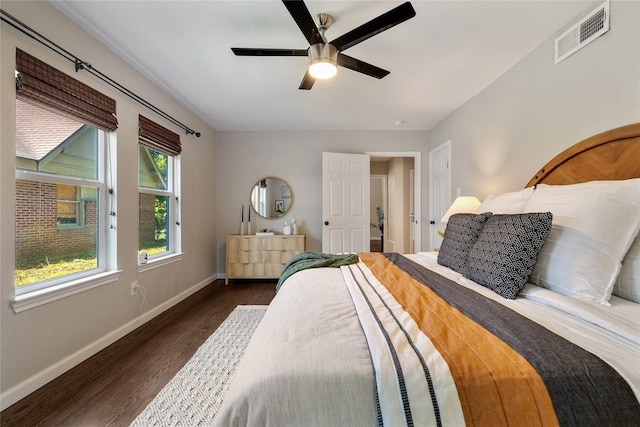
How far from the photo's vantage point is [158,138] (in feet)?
8.75

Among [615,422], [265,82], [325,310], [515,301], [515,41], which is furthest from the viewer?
[265,82]

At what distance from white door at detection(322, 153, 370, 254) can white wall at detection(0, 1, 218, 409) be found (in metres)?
1.96

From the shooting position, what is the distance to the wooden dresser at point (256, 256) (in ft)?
12.6

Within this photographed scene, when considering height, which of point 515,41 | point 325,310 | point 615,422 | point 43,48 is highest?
point 515,41

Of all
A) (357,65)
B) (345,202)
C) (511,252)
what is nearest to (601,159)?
(511,252)

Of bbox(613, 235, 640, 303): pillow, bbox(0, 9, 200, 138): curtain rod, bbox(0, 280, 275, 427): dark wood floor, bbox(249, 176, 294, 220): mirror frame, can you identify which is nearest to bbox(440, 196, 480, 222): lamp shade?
bbox(613, 235, 640, 303): pillow

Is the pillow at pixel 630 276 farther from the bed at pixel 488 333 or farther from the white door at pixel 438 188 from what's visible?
the white door at pixel 438 188

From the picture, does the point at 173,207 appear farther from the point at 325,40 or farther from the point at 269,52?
the point at 325,40

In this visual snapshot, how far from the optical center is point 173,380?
1591 millimetres

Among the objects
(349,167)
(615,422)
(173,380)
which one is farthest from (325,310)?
(349,167)

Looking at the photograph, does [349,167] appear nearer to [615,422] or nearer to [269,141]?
[269,141]

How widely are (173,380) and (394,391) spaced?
5.25 feet

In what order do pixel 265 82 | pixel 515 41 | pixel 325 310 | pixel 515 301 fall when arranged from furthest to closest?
pixel 265 82, pixel 515 41, pixel 515 301, pixel 325 310

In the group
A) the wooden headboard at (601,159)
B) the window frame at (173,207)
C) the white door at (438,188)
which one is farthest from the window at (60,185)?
the white door at (438,188)
